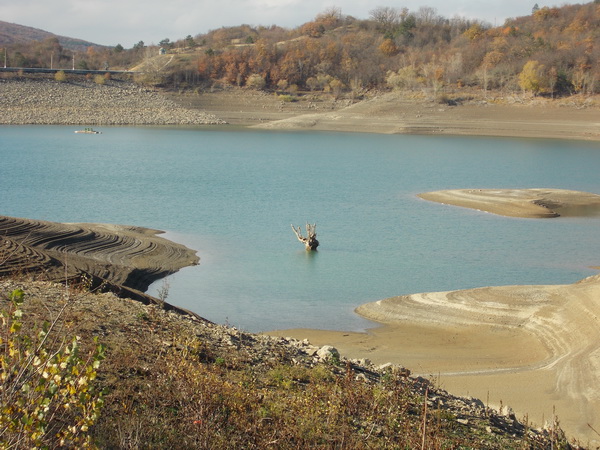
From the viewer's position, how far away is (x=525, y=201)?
1234 inches

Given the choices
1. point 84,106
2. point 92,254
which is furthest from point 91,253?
point 84,106

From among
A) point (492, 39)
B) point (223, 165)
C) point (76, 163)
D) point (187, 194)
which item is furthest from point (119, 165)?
point (492, 39)

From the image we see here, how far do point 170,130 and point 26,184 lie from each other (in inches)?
1596

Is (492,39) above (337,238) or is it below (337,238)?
above

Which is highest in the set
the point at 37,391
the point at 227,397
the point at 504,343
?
the point at 37,391

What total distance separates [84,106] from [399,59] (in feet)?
147

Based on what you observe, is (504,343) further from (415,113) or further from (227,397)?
(415,113)

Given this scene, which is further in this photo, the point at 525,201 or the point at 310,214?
the point at 525,201

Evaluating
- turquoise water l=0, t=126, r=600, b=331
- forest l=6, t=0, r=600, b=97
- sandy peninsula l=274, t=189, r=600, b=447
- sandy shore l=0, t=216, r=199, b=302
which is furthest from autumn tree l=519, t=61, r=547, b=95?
sandy peninsula l=274, t=189, r=600, b=447

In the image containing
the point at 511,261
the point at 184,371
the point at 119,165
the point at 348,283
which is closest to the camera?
the point at 184,371

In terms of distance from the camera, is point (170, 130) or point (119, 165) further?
point (170, 130)

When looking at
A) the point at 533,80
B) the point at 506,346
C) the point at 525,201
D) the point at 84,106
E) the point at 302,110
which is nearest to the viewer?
the point at 506,346

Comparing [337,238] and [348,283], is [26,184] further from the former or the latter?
[348,283]

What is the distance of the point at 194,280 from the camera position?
18.6m
